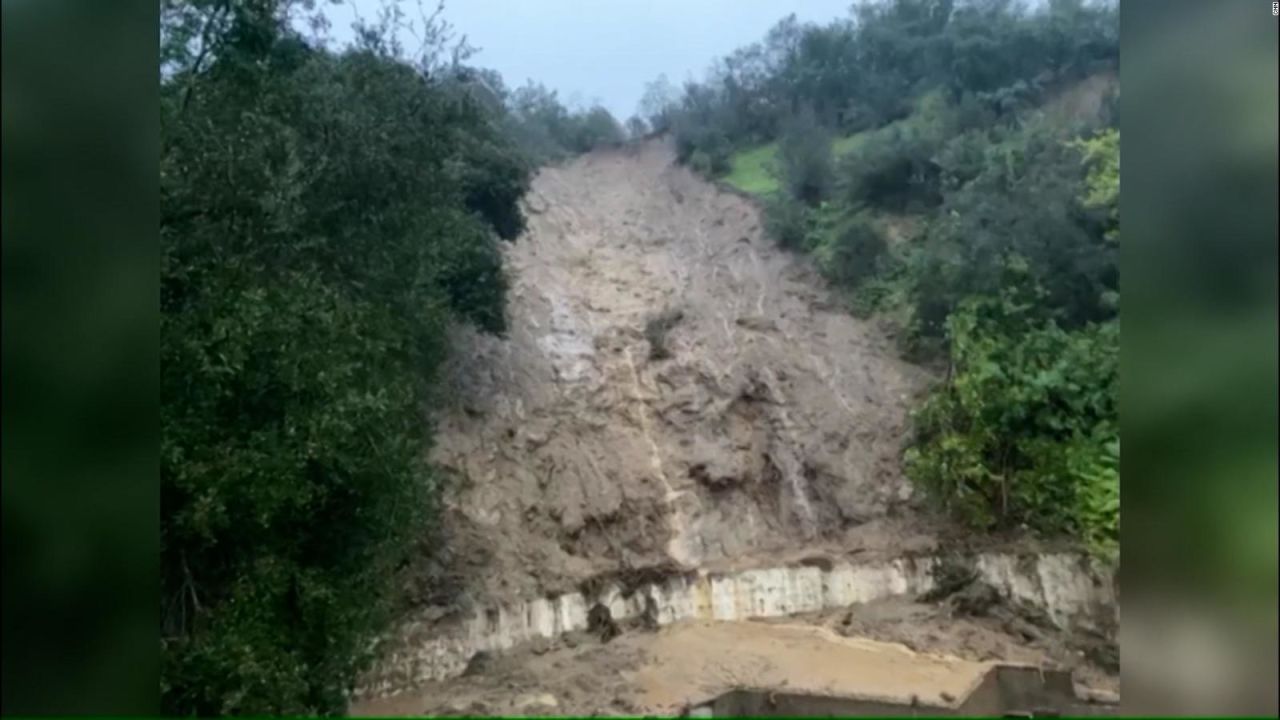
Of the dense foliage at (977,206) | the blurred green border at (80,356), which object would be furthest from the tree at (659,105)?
the blurred green border at (80,356)

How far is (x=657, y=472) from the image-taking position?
3924 millimetres

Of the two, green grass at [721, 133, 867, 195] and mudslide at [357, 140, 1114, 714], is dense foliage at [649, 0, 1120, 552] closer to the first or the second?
green grass at [721, 133, 867, 195]

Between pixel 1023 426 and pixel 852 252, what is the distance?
0.98m

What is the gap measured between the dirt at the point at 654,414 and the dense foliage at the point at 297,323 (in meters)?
0.24

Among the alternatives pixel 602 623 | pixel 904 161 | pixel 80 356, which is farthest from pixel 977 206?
pixel 80 356

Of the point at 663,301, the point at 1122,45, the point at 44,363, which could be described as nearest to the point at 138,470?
the point at 44,363

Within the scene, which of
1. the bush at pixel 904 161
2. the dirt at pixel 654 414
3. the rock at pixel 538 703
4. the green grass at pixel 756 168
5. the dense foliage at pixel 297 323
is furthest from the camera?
the green grass at pixel 756 168

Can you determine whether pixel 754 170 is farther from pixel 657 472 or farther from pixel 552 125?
pixel 657 472

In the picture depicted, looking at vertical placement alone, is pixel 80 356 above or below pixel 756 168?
below

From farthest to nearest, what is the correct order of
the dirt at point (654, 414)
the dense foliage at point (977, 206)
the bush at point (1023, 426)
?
the dirt at point (654, 414) < the dense foliage at point (977, 206) < the bush at point (1023, 426)

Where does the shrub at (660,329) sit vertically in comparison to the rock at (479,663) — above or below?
above

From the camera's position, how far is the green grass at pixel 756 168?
13.9 ft

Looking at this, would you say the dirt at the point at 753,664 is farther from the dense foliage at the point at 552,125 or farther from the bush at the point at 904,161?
the dense foliage at the point at 552,125

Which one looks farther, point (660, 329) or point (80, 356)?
point (660, 329)
